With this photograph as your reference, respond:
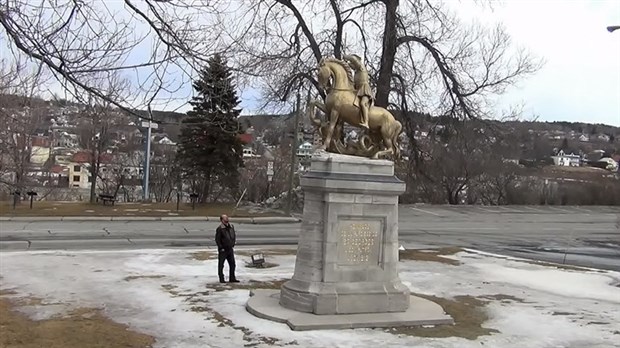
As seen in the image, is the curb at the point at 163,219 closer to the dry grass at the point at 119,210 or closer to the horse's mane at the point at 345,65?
the dry grass at the point at 119,210

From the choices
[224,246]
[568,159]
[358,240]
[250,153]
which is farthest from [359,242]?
[568,159]

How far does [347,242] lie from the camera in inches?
439

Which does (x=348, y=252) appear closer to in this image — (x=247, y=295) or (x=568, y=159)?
(x=247, y=295)

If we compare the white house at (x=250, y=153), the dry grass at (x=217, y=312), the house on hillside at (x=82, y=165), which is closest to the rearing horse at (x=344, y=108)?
the dry grass at (x=217, y=312)

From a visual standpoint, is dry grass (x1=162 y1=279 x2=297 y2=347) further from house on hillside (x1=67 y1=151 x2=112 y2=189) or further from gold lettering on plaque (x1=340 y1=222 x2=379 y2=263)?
house on hillside (x1=67 y1=151 x2=112 y2=189)

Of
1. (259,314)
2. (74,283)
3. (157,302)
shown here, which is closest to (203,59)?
(259,314)

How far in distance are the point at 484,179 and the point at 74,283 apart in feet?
130

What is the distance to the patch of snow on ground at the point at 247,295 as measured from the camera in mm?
9781

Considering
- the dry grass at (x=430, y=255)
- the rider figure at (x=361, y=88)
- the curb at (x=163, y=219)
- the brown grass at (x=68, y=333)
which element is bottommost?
the brown grass at (x=68, y=333)

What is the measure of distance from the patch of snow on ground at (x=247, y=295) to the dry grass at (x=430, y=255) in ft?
1.88

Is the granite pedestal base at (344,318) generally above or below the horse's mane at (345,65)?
below

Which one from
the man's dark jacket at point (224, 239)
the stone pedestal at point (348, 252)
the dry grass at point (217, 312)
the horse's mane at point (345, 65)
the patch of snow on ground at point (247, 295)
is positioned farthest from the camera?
the man's dark jacket at point (224, 239)

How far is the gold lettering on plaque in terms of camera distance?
11134mm

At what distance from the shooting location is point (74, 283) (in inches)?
543
